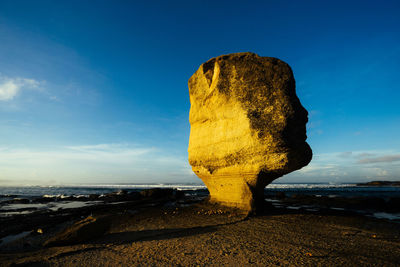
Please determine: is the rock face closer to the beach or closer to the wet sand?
the beach

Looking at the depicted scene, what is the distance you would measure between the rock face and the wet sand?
2541 mm

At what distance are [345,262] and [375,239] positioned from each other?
108 inches

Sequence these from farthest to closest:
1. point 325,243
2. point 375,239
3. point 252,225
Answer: point 252,225 < point 375,239 < point 325,243

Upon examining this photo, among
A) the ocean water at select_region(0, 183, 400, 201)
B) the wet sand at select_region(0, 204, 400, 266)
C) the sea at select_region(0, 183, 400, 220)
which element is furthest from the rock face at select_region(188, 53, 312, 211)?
the ocean water at select_region(0, 183, 400, 201)

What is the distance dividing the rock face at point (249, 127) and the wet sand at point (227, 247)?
2.54 metres

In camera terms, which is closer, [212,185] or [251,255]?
[251,255]

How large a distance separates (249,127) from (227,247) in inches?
207

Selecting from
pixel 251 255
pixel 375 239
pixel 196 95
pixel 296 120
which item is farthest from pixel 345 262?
pixel 196 95

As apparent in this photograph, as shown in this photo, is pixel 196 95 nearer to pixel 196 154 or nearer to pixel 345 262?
pixel 196 154

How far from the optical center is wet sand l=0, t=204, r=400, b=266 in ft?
14.0

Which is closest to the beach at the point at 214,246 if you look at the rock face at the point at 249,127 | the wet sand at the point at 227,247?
the wet sand at the point at 227,247

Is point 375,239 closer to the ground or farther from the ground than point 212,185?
closer to the ground

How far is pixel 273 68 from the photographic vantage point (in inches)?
367

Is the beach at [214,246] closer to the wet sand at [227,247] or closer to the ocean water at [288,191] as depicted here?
the wet sand at [227,247]
